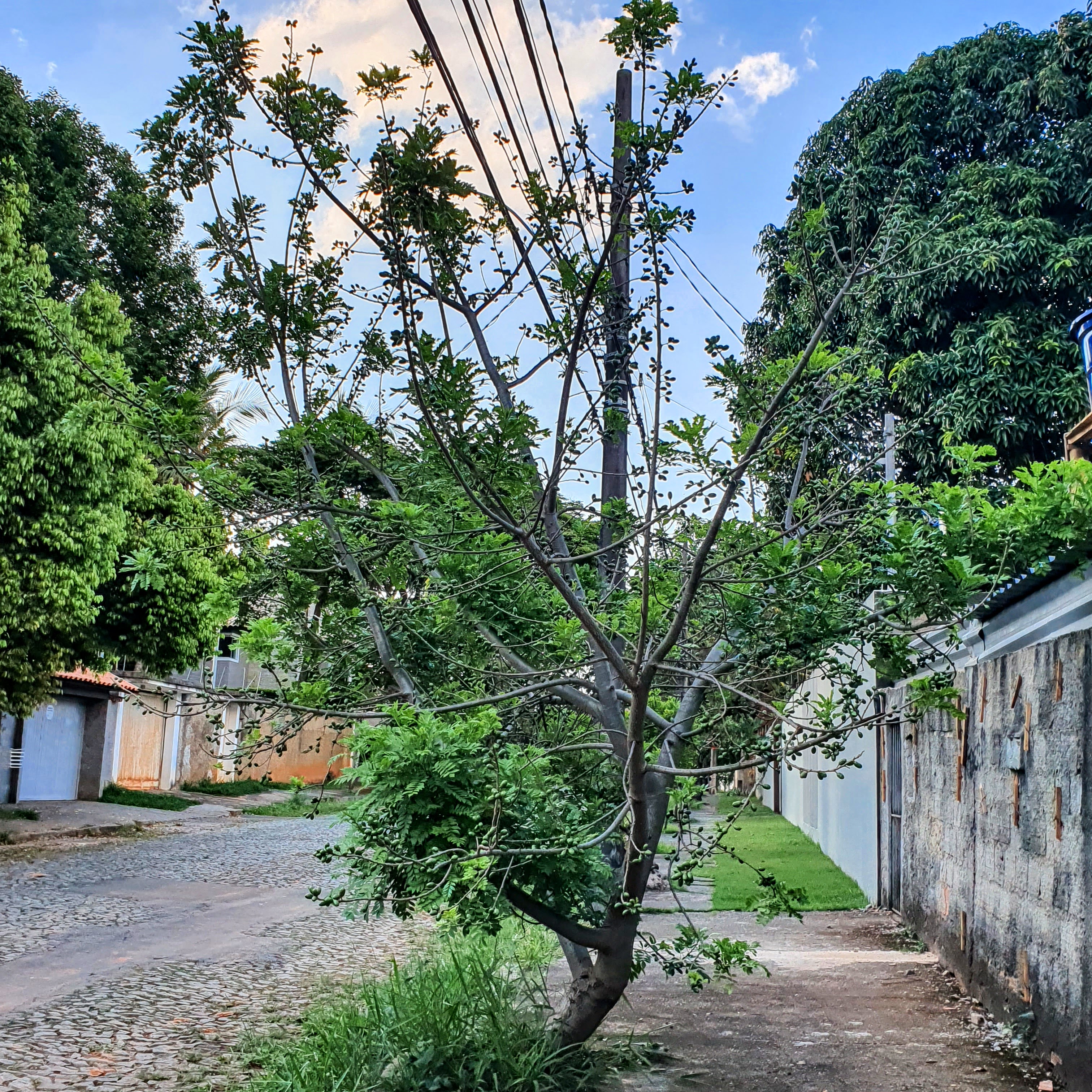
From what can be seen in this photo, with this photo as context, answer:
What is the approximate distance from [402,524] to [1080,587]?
3.42 meters

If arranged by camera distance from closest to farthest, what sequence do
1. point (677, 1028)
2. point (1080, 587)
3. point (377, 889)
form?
point (377, 889), point (1080, 587), point (677, 1028)

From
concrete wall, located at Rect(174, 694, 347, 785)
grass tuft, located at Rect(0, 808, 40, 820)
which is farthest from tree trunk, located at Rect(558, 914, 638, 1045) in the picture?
grass tuft, located at Rect(0, 808, 40, 820)

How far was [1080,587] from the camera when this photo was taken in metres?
5.73

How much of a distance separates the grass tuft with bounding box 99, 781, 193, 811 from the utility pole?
21932 millimetres

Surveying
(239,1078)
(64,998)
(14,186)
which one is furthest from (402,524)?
(14,186)

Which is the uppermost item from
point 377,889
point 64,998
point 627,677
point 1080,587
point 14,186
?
point 14,186

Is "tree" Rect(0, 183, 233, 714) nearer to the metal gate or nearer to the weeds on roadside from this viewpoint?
the metal gate

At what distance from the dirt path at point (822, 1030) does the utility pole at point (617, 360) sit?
237 cm

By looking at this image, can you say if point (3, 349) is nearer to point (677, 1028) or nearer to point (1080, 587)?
point (677, 1028)

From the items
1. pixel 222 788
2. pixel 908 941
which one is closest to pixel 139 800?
pixel 222 788

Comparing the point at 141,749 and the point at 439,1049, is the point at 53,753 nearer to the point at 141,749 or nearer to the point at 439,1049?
the point at 141,749

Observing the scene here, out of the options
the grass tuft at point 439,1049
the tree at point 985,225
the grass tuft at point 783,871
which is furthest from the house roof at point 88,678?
the grass tuft at point 439,1049

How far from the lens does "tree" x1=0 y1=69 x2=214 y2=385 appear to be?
1795 centimetres

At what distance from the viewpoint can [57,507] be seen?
14922mm
